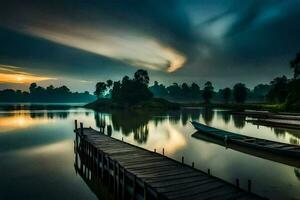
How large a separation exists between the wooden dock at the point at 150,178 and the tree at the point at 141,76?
137944mm

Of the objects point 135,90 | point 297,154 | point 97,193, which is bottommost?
point 97,193

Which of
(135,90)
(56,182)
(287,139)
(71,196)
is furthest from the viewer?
(135,90)

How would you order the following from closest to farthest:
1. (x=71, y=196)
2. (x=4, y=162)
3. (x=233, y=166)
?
(x=71, y=196) → (x=233, y=166) → (x=4, y=162)

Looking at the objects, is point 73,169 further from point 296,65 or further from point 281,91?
point 281,91

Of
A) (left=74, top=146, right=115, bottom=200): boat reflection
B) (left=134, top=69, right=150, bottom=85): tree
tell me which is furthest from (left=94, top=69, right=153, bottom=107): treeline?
(left=74, top=146, right=115, bottom=200): boat reflection

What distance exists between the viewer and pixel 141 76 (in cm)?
16100

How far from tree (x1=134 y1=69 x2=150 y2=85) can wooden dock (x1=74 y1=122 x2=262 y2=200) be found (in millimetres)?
137944

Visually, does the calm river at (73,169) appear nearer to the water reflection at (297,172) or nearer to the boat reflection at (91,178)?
the water reflection at (297,172)

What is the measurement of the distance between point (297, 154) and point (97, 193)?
68.7 ft

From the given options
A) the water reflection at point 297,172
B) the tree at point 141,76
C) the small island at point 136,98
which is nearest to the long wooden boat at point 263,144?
the water reflection at point 297,172

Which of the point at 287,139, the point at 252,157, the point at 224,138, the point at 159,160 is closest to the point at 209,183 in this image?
the point at 159,160

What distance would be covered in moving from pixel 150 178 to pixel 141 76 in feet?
491

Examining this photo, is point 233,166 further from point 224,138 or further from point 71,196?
point 71,196

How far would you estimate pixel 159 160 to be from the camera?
17328 millimetres
